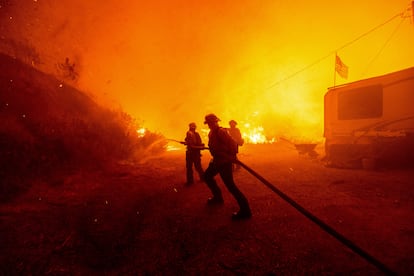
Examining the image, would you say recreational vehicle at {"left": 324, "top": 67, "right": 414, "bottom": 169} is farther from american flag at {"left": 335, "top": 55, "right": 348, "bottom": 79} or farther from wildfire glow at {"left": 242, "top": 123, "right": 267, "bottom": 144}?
wildfire glow at {"left": 242, "top": 123, "right": 267, "bottom": 144}

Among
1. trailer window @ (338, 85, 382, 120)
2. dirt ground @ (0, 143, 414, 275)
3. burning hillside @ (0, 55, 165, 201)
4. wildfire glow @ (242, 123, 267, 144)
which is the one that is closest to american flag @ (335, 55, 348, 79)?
trailer window @ (338, 85, 382, 120)

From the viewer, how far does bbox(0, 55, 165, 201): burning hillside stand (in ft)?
23.9

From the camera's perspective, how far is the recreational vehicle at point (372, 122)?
9484 millimetres

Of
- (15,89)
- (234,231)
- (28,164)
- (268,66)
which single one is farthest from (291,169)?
(268,66)

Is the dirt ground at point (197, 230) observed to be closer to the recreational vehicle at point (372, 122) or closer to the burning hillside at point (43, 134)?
the burning hillside at point (43, 134)

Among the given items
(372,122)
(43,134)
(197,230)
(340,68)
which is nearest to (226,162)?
(197,230)

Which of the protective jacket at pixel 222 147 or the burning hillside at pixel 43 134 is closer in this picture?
the protective jacket at pixel 222 147

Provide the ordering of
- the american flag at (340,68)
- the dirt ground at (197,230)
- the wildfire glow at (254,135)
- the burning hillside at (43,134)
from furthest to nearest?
the wildfire glow at (254,135) → the american flag at (340,68) → the burning hillside at (43,134) → the dirt ground at (197,230)

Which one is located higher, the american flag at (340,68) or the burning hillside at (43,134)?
the american flag at (340,68)

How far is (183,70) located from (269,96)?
15027 mm

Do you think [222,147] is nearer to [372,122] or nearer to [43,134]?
[43,134]

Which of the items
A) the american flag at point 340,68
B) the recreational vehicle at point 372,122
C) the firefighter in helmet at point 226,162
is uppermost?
the american flag at point 340,68

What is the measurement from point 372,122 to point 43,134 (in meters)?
14.5

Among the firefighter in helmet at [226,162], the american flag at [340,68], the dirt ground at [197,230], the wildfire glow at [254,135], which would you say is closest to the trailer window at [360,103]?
the american flag at [340,68]
